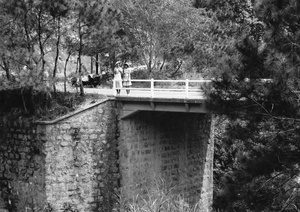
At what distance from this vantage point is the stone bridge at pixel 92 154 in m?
16.7

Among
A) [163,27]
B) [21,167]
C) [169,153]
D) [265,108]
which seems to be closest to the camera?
[265,108]

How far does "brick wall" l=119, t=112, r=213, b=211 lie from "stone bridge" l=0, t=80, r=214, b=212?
3 cm

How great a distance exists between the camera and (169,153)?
19.8 m

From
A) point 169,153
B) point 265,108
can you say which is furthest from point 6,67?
point 265,108

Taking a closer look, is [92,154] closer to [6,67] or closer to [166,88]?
[6,67]

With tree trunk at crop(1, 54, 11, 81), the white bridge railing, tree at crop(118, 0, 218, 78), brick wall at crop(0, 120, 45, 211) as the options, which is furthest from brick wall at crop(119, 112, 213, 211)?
tree at crop(118, 0, 218, 78)

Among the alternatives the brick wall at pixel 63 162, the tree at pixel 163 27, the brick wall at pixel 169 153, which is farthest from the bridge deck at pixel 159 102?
the tree at pixel 163 27

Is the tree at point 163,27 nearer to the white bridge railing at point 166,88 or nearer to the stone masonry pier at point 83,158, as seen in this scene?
the white bridge railing at point 166,88

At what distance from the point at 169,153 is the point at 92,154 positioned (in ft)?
11.5

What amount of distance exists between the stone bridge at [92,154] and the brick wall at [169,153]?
33mm

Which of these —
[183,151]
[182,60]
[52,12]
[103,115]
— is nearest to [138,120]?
[103,115]

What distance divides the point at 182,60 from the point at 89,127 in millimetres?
11107

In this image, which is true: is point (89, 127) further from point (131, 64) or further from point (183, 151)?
point (131, 64)

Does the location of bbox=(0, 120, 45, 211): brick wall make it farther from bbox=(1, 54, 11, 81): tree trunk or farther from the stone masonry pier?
bbox=(1, 54, 11, 81): tree trunk
